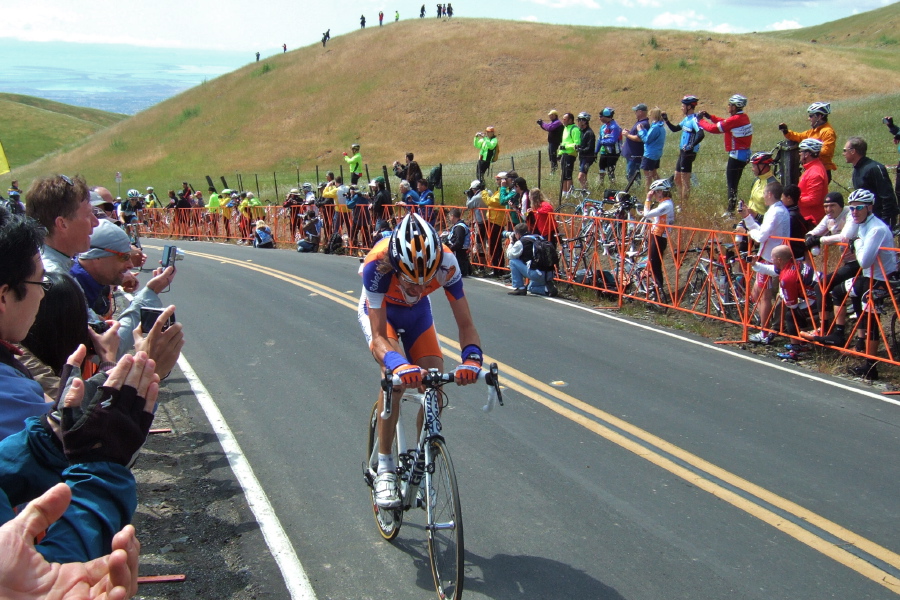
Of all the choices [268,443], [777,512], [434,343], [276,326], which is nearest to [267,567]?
[434,343]

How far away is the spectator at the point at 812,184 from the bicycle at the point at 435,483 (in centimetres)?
750

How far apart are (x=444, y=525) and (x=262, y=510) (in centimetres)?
173

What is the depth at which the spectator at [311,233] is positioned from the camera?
75.6 ft

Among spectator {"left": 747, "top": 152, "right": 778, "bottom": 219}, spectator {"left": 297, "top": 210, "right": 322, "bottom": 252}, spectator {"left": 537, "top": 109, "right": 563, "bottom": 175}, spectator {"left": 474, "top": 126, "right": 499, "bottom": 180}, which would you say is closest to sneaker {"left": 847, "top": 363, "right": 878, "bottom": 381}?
spectator {"left": 747, "top": 152, "right": 778, "bottom": 219}

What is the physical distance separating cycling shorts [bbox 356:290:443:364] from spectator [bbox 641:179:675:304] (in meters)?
7.74

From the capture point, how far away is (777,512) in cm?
541

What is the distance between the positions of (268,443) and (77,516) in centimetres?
485

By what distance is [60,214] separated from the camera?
15.8 ft

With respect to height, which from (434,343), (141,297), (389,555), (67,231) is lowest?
(389,555)

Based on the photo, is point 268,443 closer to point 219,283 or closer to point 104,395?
point 104,395

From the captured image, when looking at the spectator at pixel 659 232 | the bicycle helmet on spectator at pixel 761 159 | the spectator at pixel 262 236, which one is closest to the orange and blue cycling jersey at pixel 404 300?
the bicycle helmet on spectator at pixel 761 159

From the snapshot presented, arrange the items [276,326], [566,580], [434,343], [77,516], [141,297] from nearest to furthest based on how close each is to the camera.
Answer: [77,516] < [141,297] < [566,580] < [434,343] < [276,326]

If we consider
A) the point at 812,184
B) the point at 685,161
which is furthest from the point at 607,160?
the point at 812,184

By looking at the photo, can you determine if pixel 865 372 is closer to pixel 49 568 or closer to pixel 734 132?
pixel 734 132
